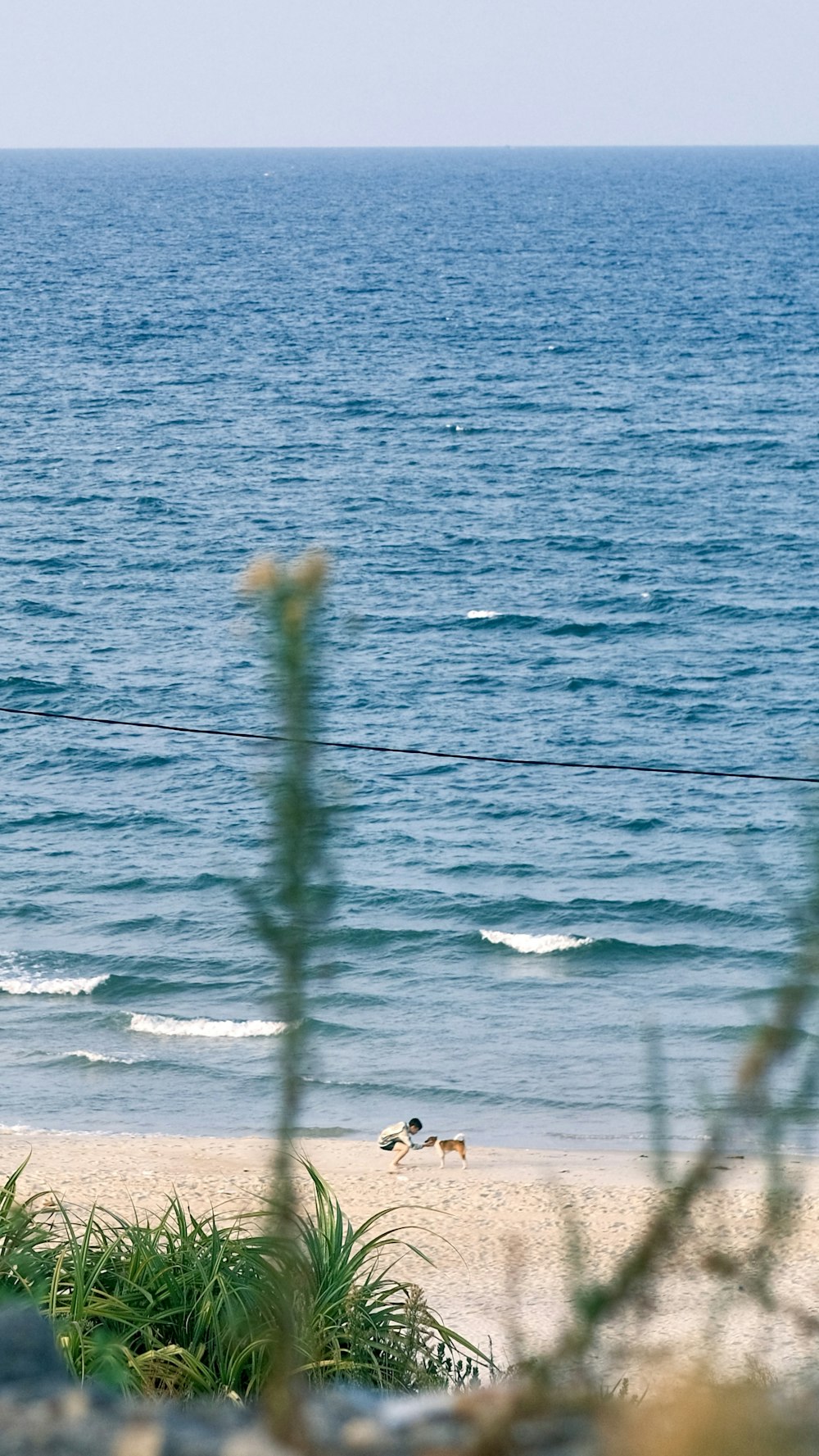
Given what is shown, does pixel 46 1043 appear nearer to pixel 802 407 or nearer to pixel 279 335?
pixel 802 407

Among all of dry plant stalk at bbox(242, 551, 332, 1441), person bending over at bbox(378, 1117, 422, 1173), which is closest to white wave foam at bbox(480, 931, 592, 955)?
person bending over at bbox(378, 1117, 422, 1173)

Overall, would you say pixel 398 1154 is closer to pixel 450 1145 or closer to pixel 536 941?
pixel 450 1145

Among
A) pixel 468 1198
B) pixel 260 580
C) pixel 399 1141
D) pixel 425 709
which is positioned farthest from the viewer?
pixel 425 709

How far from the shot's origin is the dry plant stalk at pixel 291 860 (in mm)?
1167

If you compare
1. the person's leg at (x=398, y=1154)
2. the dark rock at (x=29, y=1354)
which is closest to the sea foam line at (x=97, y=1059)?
the person's leg at (x=398, y=1154)

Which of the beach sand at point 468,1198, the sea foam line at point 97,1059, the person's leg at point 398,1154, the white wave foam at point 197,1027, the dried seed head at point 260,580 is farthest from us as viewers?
the white wave foam at point 197,1027

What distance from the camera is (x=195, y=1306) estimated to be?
19.6 feet

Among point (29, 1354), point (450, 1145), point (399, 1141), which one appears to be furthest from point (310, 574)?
point (399, 1141)

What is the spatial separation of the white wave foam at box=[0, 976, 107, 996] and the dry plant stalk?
2018 cm

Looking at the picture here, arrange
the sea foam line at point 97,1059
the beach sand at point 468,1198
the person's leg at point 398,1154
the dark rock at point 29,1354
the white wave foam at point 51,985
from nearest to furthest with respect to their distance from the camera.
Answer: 1. the dark rock at point 29,1354
2. the beach sand at point 468,1198
3. the person's leg at point 398,1154
4. the sea foam line at point 97,1059
5. the white wave foam at point 51,985

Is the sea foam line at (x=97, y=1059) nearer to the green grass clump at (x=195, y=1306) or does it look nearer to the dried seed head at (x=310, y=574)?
the green grass clump at (x=195, y=1306)

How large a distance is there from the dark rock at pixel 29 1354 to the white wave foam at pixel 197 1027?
18.0 metres

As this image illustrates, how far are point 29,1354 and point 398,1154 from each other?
535 inches

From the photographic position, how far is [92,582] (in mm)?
35906
